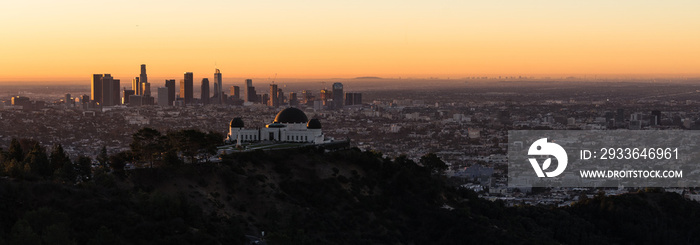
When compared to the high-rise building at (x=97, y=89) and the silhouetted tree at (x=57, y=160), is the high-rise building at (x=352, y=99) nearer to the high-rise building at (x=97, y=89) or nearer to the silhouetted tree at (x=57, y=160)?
the high-rise building at (x=97, y=89)

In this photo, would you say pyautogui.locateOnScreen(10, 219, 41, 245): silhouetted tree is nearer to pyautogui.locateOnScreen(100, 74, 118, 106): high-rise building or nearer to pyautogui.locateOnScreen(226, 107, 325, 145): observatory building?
pyautogui.locateOnScreen(226, 107, 325, 145): observatory building

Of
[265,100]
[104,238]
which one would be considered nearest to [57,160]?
[104,238]

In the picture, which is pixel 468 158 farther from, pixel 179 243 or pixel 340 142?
pixel 179 243

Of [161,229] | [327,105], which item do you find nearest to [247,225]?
[161,229]

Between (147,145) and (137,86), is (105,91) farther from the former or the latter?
(147,145)

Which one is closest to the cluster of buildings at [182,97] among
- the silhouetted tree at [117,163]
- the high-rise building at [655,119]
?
the high-rise building at [655,119]
